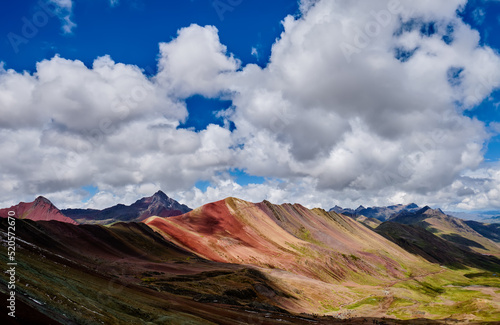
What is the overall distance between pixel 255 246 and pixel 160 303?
10631cm

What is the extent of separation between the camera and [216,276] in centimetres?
7819

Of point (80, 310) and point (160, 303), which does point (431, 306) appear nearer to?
point (160, 303)

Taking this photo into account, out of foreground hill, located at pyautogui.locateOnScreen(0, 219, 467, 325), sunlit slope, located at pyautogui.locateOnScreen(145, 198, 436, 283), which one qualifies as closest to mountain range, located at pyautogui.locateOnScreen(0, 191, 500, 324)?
foreground hill, located at pyautogui.locateOnScreen(0, 219, 467, 325)

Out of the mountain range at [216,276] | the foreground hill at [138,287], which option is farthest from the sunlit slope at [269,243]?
the foreground hill at [138,287]

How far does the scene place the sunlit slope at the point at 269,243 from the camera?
128 metres

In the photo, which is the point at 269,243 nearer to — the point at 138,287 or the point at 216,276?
the point at 216,276

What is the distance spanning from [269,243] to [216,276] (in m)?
77.5

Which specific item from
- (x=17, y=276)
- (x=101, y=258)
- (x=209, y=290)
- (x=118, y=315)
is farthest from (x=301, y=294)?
(x=17, y=276)

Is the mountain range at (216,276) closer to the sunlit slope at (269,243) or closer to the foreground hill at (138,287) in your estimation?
the foreground hill at (138,287)

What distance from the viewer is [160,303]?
4016 cm

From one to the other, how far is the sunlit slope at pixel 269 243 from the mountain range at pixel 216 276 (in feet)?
2.01

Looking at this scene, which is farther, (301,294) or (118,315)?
(301,294)

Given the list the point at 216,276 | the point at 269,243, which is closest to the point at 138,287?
the point at 216,276

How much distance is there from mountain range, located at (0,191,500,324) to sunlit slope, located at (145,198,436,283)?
613 millimetres
